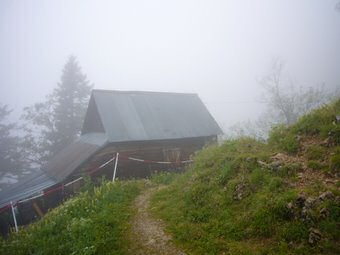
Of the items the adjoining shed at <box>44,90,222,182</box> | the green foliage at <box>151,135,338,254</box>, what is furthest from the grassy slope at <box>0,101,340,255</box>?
the adjoining shed at <box>44,90,222,182</box>

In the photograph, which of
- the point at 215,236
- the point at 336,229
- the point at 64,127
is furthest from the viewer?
the point at 64,127

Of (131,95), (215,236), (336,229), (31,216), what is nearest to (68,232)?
(215,236)

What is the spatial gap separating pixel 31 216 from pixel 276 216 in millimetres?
17082

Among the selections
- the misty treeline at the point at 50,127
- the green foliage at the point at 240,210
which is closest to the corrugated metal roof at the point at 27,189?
the green foliage at the point at 240,210

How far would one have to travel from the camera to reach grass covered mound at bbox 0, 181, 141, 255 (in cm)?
688

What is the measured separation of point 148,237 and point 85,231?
208 cm

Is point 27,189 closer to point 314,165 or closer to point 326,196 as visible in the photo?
point 314,165

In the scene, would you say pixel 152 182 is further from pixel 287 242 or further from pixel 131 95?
pixel 131 95

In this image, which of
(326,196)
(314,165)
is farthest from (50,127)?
(326,196)

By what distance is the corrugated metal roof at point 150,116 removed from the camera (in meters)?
18.5

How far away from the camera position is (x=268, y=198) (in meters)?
6.52

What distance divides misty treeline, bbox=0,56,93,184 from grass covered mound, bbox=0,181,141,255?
24807 mm

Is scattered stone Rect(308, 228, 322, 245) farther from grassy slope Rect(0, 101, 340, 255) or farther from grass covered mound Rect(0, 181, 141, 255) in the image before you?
grass covered mound Rect(0, 181, 141, 255)

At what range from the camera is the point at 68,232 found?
7.91 m
